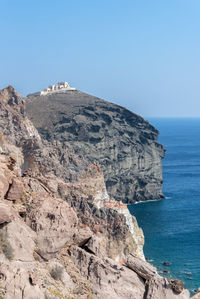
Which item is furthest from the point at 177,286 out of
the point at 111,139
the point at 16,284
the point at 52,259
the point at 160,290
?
the point at 111,139

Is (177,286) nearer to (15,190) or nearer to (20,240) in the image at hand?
(20,240)

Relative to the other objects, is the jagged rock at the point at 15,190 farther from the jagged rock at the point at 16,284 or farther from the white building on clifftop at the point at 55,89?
the white building on clifftop at the point at 55,89

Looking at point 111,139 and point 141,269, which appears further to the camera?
point 111,139

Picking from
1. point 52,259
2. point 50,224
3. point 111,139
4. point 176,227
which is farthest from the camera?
point 111,139


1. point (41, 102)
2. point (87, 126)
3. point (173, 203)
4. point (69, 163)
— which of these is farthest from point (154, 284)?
point (41, 102)

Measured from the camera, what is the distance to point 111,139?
391 feet

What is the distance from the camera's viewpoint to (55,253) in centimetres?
1789

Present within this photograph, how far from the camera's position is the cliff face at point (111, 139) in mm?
113675

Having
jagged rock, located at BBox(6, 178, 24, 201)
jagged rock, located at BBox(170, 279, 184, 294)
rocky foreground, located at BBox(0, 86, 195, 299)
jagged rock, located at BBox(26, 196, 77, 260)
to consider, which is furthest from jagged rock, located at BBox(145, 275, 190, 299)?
jagged rock, located at BBox(6, 178, 24, 201)

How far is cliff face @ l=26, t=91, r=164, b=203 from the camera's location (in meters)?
114

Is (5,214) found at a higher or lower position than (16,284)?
higher

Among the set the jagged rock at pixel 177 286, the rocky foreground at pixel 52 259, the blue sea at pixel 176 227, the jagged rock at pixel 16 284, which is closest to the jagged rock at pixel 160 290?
the rocky foreground at pixel 52 259

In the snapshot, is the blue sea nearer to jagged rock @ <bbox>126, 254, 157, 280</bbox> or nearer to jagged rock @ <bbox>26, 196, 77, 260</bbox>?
jagged rock @ <bbox>126, 254, 157, 280</bbox>

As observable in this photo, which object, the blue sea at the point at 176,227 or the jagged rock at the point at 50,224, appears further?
the blue sea at the point at 176,227
